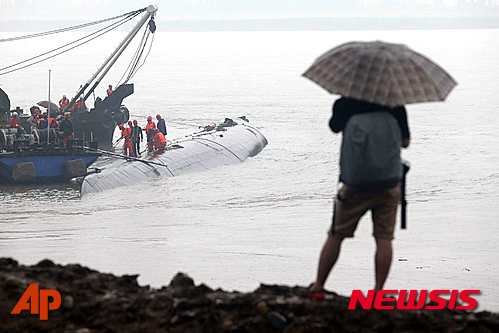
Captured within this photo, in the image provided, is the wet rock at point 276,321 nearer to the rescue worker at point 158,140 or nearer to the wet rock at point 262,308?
the wet rock at point 262,308

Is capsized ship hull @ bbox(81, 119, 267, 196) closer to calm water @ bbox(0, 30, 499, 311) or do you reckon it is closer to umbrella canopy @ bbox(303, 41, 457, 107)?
calm water @ bbox(0, 30, 499, 311)

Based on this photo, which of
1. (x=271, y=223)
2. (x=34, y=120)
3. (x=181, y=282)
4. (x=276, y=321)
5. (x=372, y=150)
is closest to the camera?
(x=276, y=321)

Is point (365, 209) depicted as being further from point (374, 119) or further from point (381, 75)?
point (381, 75)

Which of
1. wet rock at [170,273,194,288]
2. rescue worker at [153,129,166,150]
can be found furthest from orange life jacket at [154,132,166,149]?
wet rock at [170,273,194,288]

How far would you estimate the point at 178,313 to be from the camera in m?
5.88

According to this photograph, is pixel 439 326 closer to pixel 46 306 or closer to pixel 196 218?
pixel 46 306

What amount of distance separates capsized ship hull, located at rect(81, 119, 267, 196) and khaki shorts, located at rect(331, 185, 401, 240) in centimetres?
2241

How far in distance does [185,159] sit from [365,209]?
89.8 feet

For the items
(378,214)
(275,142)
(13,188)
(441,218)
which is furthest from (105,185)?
(378,214)

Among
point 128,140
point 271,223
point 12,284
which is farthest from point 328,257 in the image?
point 128,140

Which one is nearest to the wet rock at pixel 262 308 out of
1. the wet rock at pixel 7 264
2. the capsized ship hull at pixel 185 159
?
the wet rock at pixel 7 264

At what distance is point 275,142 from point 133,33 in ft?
41.5

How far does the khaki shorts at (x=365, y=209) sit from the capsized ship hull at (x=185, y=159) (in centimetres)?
2241

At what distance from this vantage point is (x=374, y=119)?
20.2 feet
